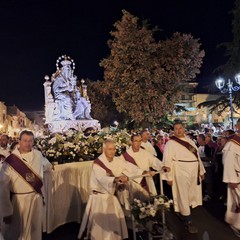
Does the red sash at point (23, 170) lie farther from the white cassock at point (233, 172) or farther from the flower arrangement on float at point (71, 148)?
the white cassock at point (233, 172)

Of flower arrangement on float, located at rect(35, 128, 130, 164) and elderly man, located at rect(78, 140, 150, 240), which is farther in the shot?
flower arrangement on float, located at rect(35, 128, 130, 164)

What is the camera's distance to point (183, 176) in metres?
6.44

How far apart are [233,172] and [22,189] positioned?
3.73 meters

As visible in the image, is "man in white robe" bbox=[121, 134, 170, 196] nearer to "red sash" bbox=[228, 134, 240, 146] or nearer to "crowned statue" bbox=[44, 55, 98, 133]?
"red sash" bbox=[228, 134, 240, 146]

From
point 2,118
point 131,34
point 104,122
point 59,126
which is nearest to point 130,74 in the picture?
point 131,34

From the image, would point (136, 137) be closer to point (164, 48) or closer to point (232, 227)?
→ point (232, 227)

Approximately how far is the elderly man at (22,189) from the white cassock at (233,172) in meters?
3.40

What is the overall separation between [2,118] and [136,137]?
194 feet

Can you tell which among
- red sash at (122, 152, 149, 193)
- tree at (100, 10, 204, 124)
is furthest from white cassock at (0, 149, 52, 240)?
tree at (100, 10, 204, 124)

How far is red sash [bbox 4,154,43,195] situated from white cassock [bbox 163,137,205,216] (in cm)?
268

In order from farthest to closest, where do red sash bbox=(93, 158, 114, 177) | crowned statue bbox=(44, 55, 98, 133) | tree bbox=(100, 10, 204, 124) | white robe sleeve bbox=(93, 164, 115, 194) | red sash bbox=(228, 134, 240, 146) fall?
tree bbox=(100, 10, 204, 124), crowned statue bbox=(44, 55, 98, 133), red sash bbox=(228, 134, 240, 146), red sash bbox=(93, 158, 114, 177), white robe sleeve bbox=(93, 164, 115, 194)

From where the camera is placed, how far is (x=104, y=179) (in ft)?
17.0

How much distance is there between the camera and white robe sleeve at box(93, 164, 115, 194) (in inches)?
202

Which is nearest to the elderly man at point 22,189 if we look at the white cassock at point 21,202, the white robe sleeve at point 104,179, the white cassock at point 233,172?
the white cassock at point 21,202
